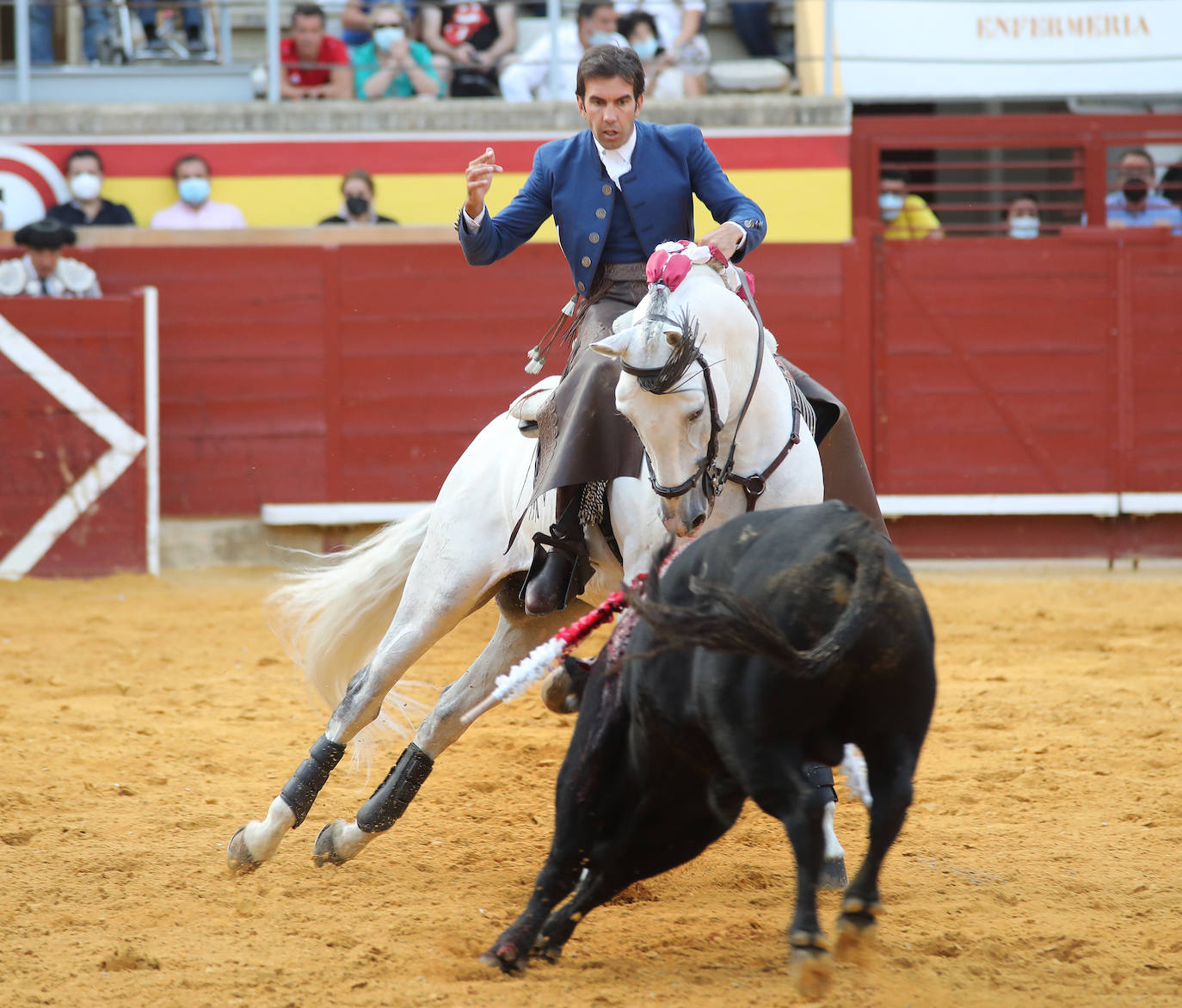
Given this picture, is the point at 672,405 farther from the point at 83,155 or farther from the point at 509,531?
the point at 83,155

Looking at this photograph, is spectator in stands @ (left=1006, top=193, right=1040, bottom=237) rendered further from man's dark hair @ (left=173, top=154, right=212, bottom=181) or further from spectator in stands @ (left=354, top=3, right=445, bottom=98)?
man's dark hair @ (left=173, top=154, right=212, bottom=181)

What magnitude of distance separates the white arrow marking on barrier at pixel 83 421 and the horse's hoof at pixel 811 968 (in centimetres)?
679

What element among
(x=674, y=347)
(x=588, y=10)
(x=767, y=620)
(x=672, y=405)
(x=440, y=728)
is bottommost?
(x=440, y=728)

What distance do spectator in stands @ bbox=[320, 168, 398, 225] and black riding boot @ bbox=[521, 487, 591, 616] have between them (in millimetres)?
5770

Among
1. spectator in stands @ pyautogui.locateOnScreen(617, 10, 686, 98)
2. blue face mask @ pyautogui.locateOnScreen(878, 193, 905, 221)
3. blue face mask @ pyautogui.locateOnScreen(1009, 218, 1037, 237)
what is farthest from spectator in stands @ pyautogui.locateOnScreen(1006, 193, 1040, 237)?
spectator in stands @ pyautogui.locateOnScreen(617, 10, 686, 98)

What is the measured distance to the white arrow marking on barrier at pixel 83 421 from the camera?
811cm

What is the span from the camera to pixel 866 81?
955cm

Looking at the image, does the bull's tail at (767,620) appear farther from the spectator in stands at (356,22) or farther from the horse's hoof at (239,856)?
the spectator in stands at (356,22)

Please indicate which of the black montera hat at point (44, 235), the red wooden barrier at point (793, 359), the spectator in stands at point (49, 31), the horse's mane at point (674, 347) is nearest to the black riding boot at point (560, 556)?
the horse's mane at point (674, 347)

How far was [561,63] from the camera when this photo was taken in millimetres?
9555

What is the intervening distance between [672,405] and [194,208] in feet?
21.8

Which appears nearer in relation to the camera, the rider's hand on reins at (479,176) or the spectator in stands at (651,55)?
the rider's hand on reins at (479,176)

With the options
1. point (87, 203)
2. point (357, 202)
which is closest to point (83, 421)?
point (87, 203)

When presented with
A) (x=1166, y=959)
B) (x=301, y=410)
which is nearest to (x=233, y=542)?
(x=301, y=410)
